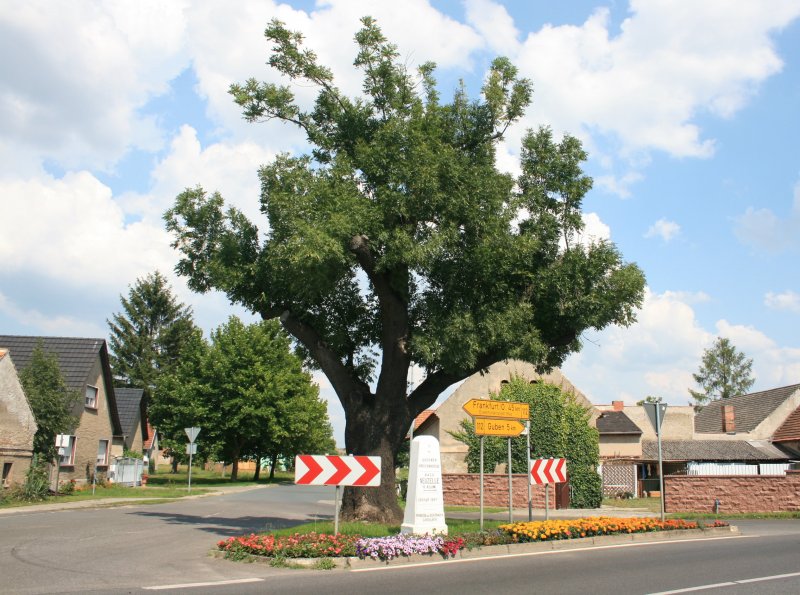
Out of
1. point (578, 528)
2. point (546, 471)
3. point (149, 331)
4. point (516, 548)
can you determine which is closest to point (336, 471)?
point (516, 548)

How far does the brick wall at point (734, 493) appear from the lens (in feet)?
83.1

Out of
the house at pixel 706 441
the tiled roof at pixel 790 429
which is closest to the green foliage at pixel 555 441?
the house at pixel 706 441

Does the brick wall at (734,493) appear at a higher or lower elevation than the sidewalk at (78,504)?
higher

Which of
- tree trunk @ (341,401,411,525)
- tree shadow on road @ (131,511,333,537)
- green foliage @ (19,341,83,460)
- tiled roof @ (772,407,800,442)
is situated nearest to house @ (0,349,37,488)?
green foliage @ (19,341,83,460)

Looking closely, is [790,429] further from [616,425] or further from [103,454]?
[103,454]

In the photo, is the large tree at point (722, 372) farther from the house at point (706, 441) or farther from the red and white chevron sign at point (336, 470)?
the red and white chevron sign at point (336, 470)

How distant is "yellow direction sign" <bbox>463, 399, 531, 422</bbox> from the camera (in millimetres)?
14883

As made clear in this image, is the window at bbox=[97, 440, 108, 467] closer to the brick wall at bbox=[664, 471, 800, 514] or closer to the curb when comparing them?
the brick wall at bbox=[664, 471, 800, 514]

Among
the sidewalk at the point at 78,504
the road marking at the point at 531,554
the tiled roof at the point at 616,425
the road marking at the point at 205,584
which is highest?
the tiled roof at the point at 616,425

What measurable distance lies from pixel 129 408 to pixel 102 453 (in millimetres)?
10036

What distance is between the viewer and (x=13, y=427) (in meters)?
25.6

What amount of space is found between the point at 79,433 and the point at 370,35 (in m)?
25.8

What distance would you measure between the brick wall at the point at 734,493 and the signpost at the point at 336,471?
17.6 meters

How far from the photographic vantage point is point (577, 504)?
30016 millimetres
